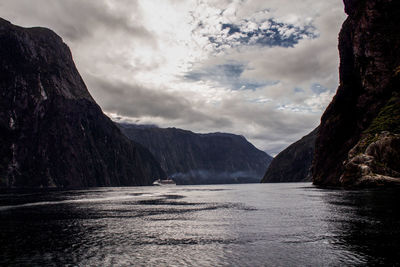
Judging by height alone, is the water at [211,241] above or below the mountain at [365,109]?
below

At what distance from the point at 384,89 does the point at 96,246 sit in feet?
449

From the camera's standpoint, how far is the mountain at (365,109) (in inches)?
3979

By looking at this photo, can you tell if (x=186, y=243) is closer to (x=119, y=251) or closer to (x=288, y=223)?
(x=119, y=251)

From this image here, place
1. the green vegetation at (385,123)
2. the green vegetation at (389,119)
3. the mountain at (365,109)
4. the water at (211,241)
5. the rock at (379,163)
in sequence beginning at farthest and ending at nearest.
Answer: the green vegetation at (385,123) → the green vegetation at (389,119) → the mountain at (365,109) → the rock at (379,163) → the water at (211,241)

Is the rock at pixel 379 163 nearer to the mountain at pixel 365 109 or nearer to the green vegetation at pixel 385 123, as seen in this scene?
the mountain at pixel 365 109

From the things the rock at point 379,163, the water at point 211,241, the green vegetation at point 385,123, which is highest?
the green vegetation at point 385,123

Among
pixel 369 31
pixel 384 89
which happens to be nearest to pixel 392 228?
pixel 384 89

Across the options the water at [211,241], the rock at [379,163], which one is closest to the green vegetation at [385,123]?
the rock at [379,163]

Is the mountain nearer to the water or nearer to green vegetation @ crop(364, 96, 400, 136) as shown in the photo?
green vegetation @ crop(364, 96, 400, 136)

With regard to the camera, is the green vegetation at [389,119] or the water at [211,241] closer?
the water at [211,241]

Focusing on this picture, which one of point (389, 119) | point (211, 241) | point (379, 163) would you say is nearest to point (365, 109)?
point (389, 119)

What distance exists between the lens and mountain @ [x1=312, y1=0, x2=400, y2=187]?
332ft

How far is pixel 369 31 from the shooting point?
14162cm

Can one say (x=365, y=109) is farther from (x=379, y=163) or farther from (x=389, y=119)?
(x=379, y=163)
